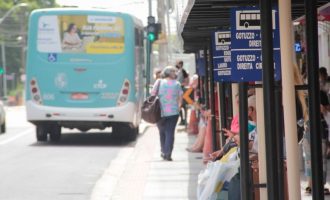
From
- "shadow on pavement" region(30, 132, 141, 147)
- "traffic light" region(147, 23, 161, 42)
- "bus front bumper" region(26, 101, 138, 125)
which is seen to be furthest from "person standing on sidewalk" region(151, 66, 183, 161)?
"traffic light" region(147, 23, 161, 42)

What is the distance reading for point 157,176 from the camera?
1294 cm

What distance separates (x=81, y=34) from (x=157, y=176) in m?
7.30

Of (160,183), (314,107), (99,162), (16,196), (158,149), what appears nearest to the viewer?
(314,107)

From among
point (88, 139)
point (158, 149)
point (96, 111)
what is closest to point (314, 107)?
point (158, 149)

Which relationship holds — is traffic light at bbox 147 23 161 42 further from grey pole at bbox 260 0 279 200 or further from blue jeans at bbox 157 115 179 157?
grey pole at bbox 260 0 279 200

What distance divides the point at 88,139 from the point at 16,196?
1038 centimetres

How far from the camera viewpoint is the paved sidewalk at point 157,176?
10977 mm

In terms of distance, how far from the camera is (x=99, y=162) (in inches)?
615

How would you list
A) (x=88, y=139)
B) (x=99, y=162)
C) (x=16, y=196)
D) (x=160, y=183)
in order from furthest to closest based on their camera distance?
(x=88, y=139) → (x=99, y=162) → (x=160, y=183) → (x=16, y=196)

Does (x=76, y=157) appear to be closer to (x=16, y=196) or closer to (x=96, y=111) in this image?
(x=96, y=111)

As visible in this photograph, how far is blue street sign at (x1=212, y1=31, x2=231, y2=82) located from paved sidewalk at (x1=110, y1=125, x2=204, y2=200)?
251 cm

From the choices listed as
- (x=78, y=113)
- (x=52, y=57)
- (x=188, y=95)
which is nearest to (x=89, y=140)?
(x=78, y=113)

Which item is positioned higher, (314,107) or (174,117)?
(314,107)

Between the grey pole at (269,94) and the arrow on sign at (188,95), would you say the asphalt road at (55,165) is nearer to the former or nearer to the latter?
the arrow on sign at (188,95)
